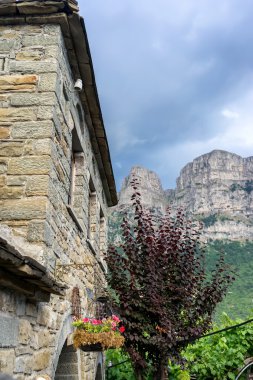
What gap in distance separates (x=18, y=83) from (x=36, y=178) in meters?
1.19

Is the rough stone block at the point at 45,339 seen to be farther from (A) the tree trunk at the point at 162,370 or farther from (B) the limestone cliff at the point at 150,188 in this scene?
(B) the limestone cliff at the point at 150,188

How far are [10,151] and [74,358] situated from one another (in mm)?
A: 3040

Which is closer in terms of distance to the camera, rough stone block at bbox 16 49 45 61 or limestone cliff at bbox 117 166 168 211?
rough stone block at bbox 16 49 45 61

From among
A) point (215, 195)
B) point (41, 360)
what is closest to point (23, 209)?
point (41, 360)

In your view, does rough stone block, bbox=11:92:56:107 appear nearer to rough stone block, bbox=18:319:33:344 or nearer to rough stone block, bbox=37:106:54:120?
rough stone block, bbox=37:106:54:120

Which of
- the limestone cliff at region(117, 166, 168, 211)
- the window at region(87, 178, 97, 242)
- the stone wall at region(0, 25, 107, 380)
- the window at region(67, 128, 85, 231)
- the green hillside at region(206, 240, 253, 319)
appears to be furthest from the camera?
the limestone cliff at region(117, 166, 168, 211)

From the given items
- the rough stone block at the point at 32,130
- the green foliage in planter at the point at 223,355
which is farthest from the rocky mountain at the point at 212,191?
the rough stone block at the point at 32,130

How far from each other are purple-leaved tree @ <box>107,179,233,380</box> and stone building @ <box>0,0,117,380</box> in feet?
2.42

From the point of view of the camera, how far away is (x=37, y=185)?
13.3ft

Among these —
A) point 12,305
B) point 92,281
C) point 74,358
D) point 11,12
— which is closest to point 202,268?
point 92,281

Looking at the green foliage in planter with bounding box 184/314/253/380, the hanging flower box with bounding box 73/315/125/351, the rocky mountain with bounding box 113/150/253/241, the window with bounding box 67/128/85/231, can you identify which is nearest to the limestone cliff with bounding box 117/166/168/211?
the rocky mountain with bounding box 113/150/253/241

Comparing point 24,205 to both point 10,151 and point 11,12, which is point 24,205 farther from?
point 11,12

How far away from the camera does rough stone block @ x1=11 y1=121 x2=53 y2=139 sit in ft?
14.0

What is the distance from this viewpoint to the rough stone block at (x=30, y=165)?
411cm
